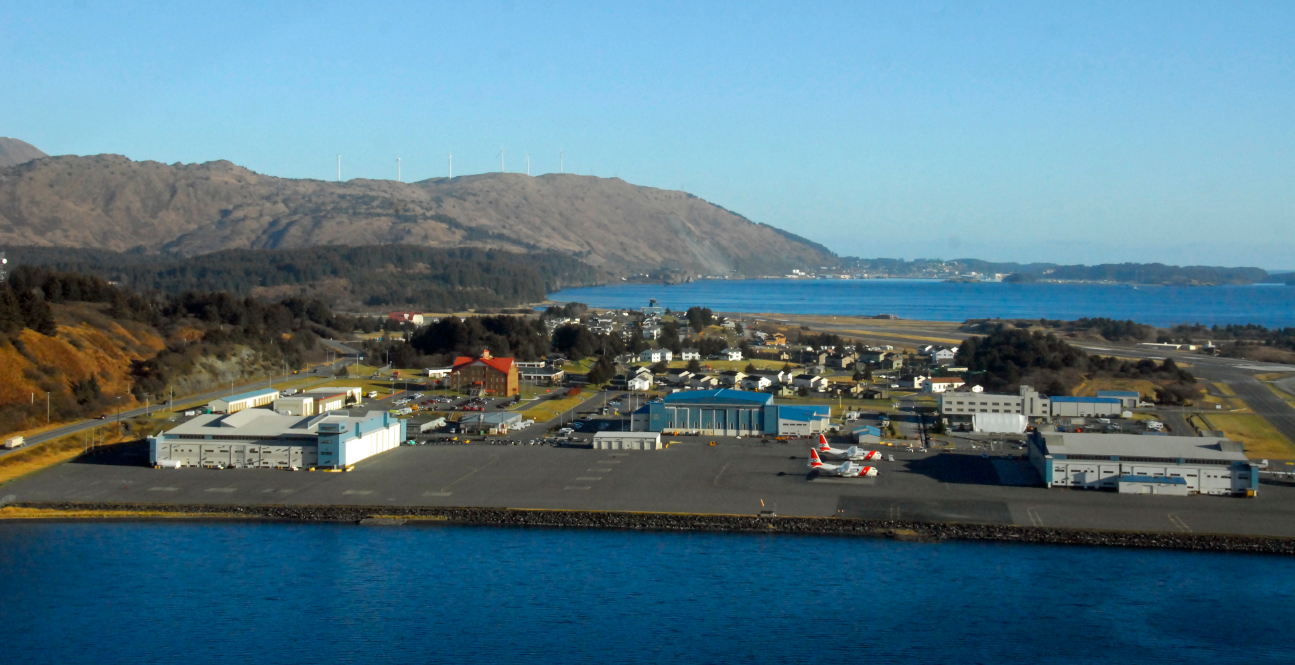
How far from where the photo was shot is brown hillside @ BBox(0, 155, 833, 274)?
97062mm

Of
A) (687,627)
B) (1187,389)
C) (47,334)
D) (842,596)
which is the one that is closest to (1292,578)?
(842,596)

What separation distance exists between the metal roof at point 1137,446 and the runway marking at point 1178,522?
164cm

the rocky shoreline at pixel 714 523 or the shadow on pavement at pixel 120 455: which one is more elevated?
the shadow on pavement at pixel 120 455

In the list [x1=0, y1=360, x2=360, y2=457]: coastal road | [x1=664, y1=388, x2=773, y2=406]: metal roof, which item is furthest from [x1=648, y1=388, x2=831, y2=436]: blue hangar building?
[x1=0, y1=360, x2=360, y2=457]: coastal road

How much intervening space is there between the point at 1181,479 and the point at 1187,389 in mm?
10736

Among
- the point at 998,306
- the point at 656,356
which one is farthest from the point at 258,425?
the point at 998,306

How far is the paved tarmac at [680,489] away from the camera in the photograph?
13883mm

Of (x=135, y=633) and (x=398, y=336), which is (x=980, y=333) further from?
(x=135, y=633)

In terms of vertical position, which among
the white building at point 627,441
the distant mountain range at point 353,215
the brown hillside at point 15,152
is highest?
the brown hillside at point 15,152

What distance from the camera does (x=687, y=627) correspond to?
10328 mm

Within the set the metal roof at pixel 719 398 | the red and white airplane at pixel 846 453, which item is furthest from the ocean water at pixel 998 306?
the red and white airplane at pixel 846 453

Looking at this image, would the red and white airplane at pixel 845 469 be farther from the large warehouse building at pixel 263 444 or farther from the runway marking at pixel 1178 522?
the large warehouse building at pixel 263 444

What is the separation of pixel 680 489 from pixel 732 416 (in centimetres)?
483

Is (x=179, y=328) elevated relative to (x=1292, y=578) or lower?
elevated
